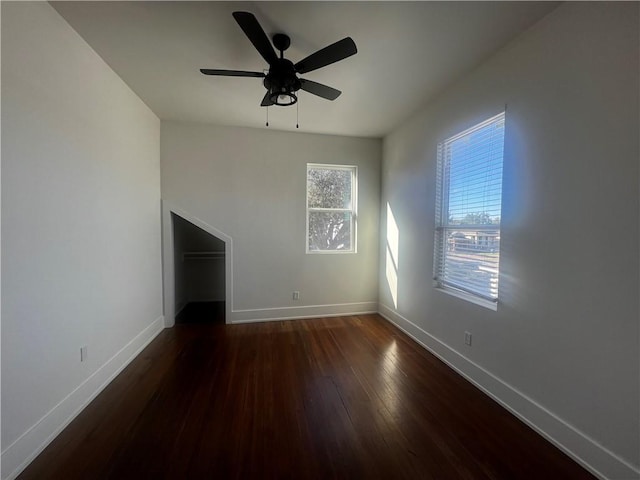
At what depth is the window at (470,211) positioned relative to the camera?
2.09 metres

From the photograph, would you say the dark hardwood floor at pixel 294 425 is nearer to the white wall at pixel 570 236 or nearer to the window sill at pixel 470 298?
the white wall at pixel 570 236

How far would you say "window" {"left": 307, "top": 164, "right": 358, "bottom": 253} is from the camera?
12.5 feet

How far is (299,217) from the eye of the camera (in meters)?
3.71

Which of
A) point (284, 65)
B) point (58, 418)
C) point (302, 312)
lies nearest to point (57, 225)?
point (58, 418)

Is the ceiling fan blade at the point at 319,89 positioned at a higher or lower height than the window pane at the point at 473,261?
higher

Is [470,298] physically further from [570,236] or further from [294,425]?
[294,425]

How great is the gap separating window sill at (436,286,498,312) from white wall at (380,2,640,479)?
0.20 ft

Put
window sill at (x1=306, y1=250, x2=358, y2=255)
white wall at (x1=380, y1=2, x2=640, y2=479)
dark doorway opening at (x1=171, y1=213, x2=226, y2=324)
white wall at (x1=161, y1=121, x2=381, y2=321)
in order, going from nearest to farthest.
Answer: white wall at (x1=380, y1=2, x2=640, y2=479) → white wall at (x1=161, y1=121, x2=381, y2=321) → window sill at (x1=306, y1=250, x2=358, y2=255) → dark doorway opening at (x1=171, y1=213, x2=226, y2=324)

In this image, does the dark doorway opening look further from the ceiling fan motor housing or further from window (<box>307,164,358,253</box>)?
the ceiling fan motor housing

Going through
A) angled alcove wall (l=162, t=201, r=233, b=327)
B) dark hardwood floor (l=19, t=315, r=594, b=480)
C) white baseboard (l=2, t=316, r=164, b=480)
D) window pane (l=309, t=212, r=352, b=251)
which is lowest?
dark hardwood floor (l=19, t=315, r=594, b=480)

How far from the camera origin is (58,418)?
1.66m

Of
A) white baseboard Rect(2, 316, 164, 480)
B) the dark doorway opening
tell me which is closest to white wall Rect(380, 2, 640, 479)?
white baseboard Rect(2, 316, 164, 480)

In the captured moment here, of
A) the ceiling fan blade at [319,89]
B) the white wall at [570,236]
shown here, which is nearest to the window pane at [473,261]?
the white wall at [570,236]

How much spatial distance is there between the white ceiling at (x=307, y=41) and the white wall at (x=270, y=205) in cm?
70
